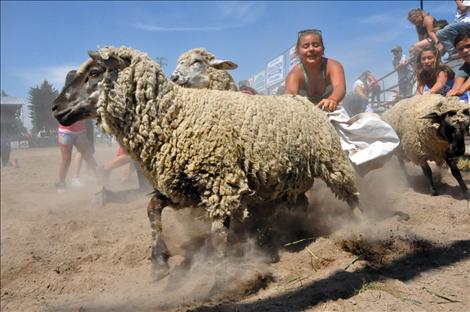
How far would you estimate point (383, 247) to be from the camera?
3.58 metres

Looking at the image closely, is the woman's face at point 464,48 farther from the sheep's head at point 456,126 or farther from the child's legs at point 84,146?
the child's legs at point 84,146

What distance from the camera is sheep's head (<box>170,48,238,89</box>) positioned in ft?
16.0

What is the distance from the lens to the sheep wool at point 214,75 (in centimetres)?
500

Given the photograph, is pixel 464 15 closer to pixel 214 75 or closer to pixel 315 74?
pixel 315 74

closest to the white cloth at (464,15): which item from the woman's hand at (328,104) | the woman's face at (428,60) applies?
the woman's face at (428,60)

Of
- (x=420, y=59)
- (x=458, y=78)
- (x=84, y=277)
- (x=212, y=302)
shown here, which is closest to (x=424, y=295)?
(x=212, y=302)

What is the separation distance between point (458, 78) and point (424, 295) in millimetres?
4303

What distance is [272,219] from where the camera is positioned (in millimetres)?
4492

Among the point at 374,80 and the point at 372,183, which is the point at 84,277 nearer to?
the point at 372,183

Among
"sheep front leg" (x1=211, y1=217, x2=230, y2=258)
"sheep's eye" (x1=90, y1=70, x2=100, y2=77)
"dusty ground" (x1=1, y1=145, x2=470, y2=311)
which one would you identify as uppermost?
"sheep's eye" (x1=90, y1=70, x2=100, y2=77)

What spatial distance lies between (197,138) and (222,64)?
2004mm

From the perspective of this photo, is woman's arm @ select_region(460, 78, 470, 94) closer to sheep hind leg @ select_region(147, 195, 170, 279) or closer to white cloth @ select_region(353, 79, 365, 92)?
sheep hind leg @ select_region(147, 195, 170, 279)

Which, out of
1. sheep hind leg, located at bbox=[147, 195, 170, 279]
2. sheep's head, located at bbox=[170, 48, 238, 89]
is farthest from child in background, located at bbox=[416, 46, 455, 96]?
sheep hind leg, located at bbox=[147, 195, 170, 279]

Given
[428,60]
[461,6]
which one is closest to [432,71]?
[428,60]
